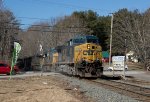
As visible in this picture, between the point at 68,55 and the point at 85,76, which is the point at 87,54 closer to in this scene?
the point at 85,76

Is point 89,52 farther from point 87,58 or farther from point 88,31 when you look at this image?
point 88,31

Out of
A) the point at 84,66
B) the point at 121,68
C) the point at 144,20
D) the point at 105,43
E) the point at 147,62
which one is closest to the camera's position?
the point at 84,66

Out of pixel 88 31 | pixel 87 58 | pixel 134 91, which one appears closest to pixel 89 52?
pixel 87 58

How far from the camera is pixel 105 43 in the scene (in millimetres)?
120375

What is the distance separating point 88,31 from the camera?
10038cm

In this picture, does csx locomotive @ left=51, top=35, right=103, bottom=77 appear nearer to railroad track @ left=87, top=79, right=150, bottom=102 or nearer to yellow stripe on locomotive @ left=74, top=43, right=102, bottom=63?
yellow stripe on locomotive @ left=74, top=43, right=102, bottom=63

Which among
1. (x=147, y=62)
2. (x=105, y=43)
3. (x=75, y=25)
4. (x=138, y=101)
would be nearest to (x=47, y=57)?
(x=147, y=62)

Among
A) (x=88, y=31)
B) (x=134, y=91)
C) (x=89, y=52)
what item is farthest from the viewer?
(x=88, y=31)

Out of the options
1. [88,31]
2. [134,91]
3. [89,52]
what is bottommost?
[134,91]

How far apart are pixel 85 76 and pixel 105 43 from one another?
278 feet

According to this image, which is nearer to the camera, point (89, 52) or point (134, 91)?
point (134, 91)

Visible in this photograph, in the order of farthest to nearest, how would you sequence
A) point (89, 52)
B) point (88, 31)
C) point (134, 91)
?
point (88, 31) < point (89, 52) < point (134, 91)

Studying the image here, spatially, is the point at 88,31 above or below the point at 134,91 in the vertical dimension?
above

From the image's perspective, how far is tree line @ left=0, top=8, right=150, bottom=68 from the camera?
2970 inches
